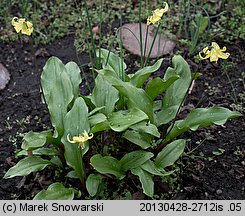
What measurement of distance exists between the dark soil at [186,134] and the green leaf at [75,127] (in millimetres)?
370

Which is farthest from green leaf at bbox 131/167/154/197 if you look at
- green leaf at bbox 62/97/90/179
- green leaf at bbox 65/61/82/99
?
green leaf at bbox 65/61/82/99

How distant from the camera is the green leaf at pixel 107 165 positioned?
2.50 meters

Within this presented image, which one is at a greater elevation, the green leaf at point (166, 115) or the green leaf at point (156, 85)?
the green leaf at point (156, 85)

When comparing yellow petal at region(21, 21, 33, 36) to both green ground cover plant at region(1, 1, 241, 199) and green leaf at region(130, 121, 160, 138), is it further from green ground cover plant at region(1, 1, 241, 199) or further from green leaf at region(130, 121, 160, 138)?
green leaf at region(130, 121, 160, 138)

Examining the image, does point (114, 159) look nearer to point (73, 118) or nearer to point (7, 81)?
point (73, 118)

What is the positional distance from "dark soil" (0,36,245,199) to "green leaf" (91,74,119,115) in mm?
530

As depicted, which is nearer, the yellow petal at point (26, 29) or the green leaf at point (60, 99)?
the green leaf at point (60, 99)

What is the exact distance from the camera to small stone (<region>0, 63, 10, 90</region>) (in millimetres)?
3611

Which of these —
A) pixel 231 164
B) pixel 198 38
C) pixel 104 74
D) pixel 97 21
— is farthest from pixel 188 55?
pixel 104 74

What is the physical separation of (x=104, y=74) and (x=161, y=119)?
542mm

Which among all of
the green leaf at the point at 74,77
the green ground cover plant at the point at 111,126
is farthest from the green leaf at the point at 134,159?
the green leaf at the point at 74,77

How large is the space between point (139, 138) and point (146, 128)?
14 centimetres

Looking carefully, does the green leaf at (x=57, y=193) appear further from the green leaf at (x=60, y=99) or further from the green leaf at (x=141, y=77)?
the green leaf at (x=141, y=77)

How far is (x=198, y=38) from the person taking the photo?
4047 mm
